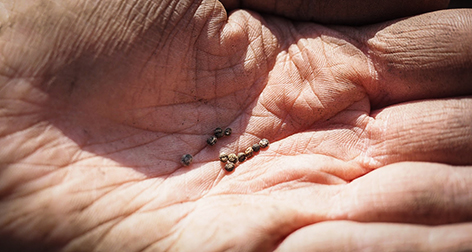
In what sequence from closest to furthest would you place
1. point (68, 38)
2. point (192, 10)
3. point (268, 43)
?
point (68, 38) < point (192, 10) < point (268, 43)

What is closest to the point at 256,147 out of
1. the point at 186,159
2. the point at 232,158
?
the point at 232,158

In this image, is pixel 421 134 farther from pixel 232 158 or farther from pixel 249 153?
pixel 232 158

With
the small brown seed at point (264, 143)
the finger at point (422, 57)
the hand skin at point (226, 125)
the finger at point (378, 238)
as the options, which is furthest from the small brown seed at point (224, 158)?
the finger at point (422, 57)

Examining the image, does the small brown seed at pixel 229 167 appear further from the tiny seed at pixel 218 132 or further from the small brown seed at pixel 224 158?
the tiny seed at pixel 218 132

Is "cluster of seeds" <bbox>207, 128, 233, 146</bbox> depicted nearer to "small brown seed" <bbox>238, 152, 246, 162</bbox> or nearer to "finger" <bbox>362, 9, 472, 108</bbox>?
"small brown seed" <bbox>238, 152, 246, 162</bbox>

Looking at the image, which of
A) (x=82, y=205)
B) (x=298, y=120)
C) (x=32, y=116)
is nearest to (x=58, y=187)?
(x=82, y=205)

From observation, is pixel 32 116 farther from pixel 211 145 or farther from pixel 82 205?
pixel 211 145
